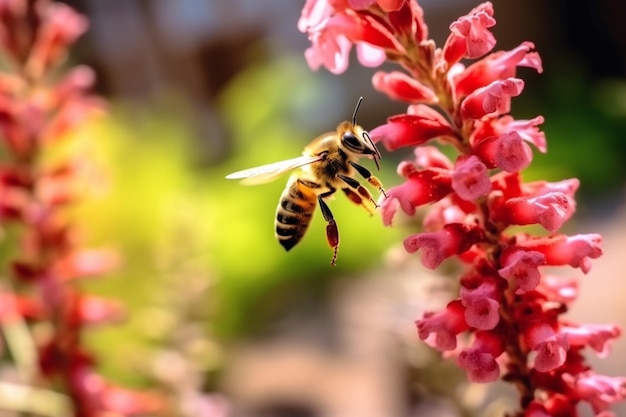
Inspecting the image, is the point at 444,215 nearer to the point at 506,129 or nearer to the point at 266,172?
the point at 506,129

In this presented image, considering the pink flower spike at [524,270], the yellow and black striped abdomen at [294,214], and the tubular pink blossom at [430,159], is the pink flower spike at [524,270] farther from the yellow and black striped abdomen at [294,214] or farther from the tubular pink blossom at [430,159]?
the yellow and black striped abdomen at [294,214]

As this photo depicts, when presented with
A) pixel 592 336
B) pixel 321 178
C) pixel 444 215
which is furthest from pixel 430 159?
pixel 321 178

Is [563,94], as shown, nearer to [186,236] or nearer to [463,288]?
[186,236]

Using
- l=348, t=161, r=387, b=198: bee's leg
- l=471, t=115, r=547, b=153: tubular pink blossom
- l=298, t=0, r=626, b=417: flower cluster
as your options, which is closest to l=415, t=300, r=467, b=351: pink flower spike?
l=298, t=0, r=626, b=417: flower cluster

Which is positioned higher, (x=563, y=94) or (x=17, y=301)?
(x=563, y=94)

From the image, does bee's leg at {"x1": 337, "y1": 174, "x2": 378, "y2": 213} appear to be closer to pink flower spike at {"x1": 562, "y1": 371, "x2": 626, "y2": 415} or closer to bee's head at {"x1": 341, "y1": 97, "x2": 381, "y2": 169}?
bee's head at {"x1": 341, "y1": 97, "x2": 381, "y2": 169}

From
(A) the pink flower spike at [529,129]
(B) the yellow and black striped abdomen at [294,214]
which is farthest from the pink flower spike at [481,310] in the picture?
(B) the yellow and black striped abdomen at [294,214]

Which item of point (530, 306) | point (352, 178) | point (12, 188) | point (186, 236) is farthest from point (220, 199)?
point (530, 306)

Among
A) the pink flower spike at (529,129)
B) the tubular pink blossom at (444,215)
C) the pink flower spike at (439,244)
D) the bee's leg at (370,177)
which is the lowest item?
the pink flower spike at (439,244)
